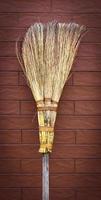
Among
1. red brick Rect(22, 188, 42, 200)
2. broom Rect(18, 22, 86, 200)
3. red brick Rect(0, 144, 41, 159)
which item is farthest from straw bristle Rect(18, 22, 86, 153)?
red brick Rect(22, 188, 42, 200)

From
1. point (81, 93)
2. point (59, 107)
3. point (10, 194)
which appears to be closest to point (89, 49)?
point (81, 93)

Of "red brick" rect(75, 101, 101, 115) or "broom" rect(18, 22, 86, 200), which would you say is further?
"red brick" rect(75, 101, 101, 115)

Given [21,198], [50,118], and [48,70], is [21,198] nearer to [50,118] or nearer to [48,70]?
[50,118]

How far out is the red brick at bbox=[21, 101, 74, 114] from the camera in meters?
2.36

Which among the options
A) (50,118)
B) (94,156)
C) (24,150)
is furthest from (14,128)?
(94,156)

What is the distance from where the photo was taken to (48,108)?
214 cm

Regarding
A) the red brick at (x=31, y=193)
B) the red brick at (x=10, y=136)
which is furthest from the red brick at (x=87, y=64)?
the red brick at (x=31, y=193)

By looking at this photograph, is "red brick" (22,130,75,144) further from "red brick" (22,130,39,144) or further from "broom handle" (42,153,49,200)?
"broom handle" (42,153,49,200)

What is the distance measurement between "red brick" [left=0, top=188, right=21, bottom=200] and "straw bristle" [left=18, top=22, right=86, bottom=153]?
0.40 metres

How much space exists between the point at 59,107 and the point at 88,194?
0.50 m

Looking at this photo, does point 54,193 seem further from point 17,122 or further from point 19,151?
point 17,122

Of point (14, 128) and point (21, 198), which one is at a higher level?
point (14, 128)

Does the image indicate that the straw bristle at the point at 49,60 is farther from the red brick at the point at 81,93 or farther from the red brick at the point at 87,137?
the red brick at the point at 87,137

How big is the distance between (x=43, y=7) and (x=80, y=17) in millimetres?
211
